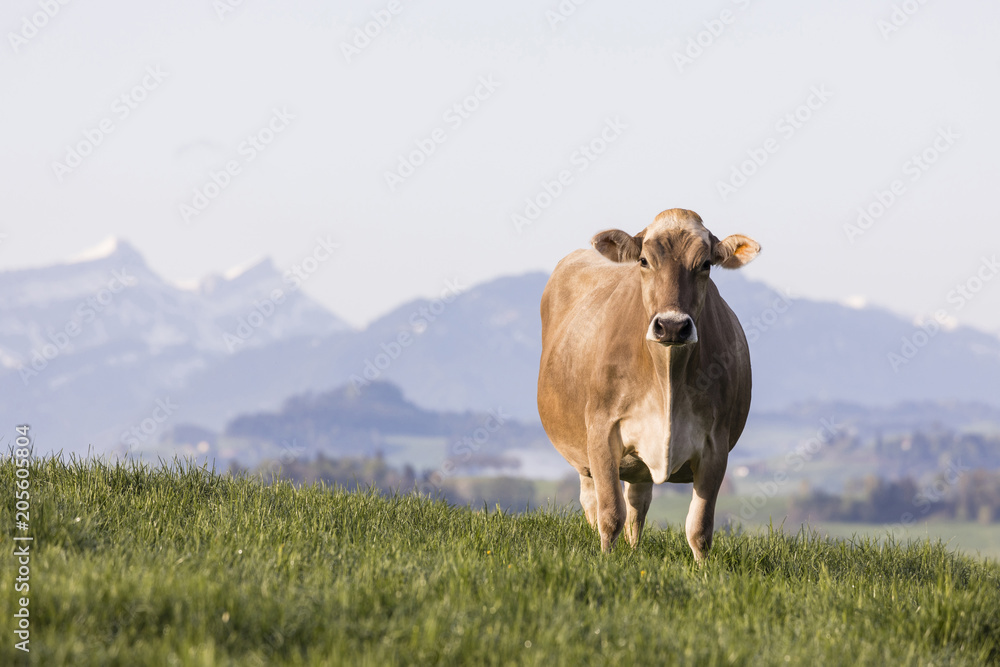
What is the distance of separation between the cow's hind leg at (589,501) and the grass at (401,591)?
2.08 feet

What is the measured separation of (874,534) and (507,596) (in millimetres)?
5729

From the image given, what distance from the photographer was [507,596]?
212 inches

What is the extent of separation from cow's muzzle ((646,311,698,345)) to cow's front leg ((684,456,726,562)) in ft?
4.84

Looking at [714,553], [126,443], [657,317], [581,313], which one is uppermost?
[581,313]

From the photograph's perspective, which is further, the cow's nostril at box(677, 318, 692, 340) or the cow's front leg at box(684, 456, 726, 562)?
the cow's front leg at box(684, 456, 726, 562)

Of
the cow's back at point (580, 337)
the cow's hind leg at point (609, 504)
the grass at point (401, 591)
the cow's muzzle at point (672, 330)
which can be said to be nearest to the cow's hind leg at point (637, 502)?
the cow's back at point (580, 337)

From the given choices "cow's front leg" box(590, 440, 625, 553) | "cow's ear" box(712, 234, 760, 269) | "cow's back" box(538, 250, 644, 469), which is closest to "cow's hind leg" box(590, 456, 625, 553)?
"cow's front leg" box(590, 440, 625, 553)

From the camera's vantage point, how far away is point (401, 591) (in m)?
→ 5.28

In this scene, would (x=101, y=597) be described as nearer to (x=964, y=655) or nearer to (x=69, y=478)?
(x=69, y=478)

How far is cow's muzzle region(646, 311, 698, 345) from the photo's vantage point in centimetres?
656

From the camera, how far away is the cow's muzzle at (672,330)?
258 inches

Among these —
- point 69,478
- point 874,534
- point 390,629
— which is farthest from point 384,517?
point 874,534

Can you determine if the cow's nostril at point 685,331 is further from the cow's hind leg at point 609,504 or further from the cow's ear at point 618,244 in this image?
the cow's hind leg at point 609,504

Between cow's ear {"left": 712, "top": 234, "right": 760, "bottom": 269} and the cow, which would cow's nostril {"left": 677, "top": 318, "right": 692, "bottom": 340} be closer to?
the cow
